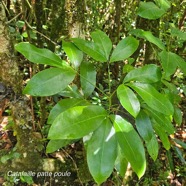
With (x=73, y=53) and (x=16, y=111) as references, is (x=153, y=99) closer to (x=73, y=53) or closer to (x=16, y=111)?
(x=73, y=53)

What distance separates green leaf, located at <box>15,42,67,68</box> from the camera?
2.58ft

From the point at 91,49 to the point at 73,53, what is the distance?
0.07 m

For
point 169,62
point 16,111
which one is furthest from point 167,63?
point 16,111

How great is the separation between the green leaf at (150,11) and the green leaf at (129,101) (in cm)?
36

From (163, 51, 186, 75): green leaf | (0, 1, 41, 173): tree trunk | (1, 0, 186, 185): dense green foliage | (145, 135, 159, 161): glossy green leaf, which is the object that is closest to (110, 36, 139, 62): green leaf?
(1, 0, 186, 185): dense green foliage

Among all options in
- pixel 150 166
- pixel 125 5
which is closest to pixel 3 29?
pixel 125 5

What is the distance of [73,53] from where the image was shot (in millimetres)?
902

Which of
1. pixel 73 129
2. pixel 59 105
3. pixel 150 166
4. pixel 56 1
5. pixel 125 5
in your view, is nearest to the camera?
pixel 73 129

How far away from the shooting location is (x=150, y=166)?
178cm

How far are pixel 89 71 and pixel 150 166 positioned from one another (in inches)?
42.1

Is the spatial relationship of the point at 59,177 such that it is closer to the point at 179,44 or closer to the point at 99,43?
the point at 99,43

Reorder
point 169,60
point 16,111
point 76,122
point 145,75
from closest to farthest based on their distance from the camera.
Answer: point 76,122
point 145,75
point 169,60
point 16,111

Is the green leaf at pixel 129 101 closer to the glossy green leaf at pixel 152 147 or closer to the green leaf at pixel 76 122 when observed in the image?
the green leaf at pixel 76 122

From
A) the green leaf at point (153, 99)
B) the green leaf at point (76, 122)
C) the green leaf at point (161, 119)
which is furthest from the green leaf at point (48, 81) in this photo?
the green leaf at point (161, 119)
